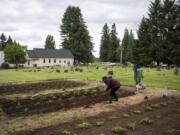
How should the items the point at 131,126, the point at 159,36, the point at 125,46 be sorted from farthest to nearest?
the point at 125,46 < the point at 159,36 < the point at 131,126

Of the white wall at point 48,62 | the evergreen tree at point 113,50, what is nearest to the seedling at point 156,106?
the white wall at point 48,62

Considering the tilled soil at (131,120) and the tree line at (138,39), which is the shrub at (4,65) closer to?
the tree line at (138,39)

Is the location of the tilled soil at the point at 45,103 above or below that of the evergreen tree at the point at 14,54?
below

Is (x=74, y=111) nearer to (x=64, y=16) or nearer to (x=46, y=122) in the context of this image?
(x=46, y=122)

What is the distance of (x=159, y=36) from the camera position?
49.8 metres

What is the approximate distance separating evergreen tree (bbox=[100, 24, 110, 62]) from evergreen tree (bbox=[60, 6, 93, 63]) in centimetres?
2033

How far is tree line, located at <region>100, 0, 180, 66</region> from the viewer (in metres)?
33.2

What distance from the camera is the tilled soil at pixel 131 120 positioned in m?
11.0

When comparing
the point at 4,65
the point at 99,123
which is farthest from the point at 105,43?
the point at 99,123

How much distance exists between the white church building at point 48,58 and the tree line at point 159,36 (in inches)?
1383

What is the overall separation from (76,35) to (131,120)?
71.7 metres

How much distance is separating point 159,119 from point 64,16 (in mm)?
78980

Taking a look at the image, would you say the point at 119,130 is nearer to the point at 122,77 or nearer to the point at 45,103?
the point at 45,103

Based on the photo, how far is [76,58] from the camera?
86312 millimetres
